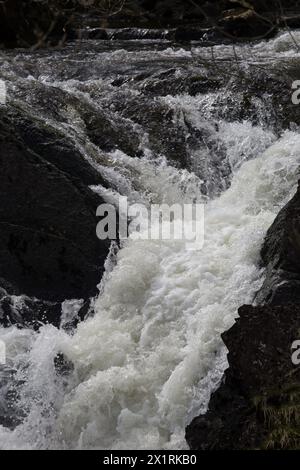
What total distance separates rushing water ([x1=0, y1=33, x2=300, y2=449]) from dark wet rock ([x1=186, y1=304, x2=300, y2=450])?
1.21ft

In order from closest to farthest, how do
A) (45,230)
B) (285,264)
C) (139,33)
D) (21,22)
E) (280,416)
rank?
(280,416) → (285,264) → (45,230) → (21,22) → (139,33)

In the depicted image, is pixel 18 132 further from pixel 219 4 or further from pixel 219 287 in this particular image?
pixel 219 4

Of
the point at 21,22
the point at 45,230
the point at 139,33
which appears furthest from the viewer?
the point at 139,33

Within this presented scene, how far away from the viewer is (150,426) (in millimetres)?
5137

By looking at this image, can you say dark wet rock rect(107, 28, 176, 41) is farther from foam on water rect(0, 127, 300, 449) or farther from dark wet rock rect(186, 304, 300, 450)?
dark wet rock rect(186, 304, 300, 450)

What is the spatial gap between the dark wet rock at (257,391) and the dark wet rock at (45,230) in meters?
2.21

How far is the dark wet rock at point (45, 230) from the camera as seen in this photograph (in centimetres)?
673

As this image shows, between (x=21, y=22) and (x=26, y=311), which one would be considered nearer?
(x=26, y=311)

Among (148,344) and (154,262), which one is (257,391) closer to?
(148,344)

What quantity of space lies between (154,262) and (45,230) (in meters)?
1.13

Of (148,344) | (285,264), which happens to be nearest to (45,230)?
(148,344)

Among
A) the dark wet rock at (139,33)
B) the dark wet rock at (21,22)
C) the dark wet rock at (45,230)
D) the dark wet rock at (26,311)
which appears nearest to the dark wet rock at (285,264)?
the dark wet rock at (45,230)

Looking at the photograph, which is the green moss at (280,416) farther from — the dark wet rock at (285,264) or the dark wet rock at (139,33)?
the dark wet rock at (139,33)

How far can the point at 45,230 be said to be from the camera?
6.86 metres
